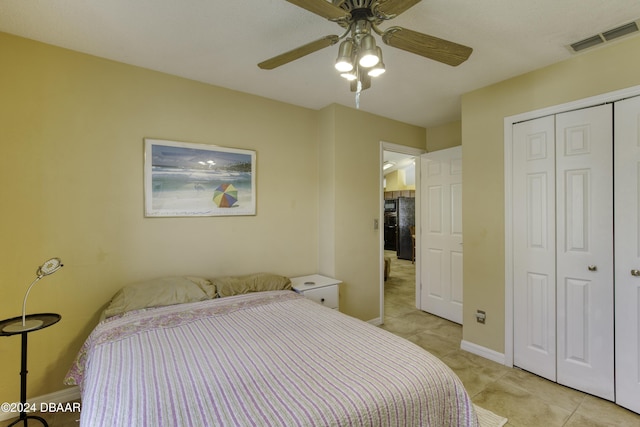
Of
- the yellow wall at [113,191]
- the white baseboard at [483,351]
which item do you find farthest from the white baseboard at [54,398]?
the white baseboard at [483,351]

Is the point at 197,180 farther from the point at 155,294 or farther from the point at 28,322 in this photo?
the point at 28,322

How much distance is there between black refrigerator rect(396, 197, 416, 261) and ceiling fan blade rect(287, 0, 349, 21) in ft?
24.4

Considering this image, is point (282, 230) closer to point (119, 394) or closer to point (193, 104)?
point (193, 104)

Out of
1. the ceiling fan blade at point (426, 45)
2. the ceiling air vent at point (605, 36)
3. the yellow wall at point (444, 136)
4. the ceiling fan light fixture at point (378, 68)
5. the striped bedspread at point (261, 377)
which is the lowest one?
the striped bedspread at point (261, 377)

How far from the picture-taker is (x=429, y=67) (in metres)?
2.40

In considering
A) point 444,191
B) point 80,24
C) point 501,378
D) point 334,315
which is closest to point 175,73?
point 80,24

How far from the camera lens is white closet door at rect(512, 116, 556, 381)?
2.41 m

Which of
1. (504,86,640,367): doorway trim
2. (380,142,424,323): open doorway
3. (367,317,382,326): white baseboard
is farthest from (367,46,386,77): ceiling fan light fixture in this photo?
(380,142,424,323): open doorway

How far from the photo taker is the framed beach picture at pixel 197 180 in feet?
8.07

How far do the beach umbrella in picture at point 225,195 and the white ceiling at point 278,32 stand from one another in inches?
37.7

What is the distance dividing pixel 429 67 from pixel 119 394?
2.79 meters

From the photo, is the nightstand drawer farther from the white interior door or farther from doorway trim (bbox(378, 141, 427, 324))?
the white interior door

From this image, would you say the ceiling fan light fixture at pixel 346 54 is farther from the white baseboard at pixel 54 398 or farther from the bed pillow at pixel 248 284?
the white baseboard at pixel 54 398

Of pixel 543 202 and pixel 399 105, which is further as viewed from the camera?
pixel 399 105
